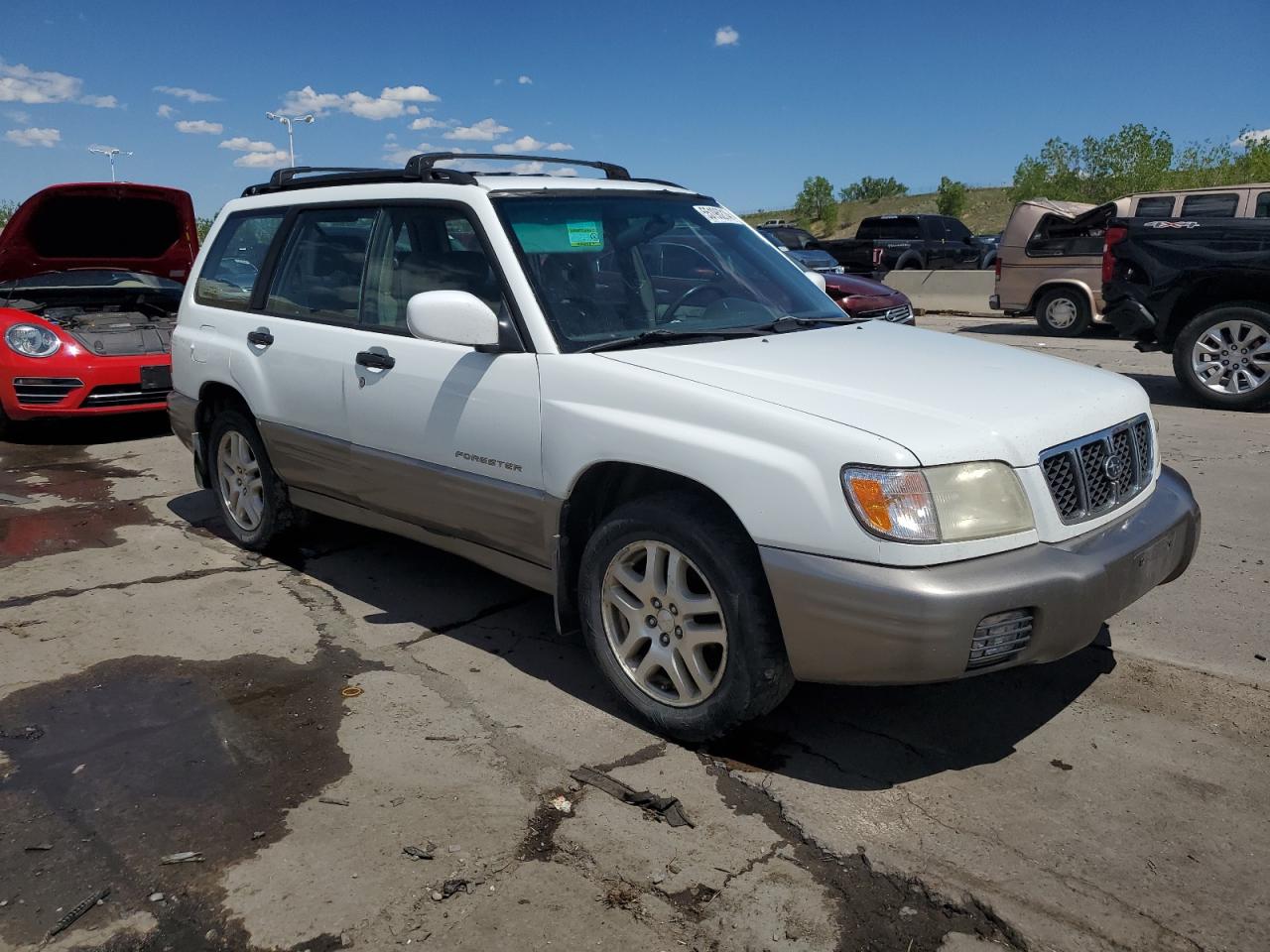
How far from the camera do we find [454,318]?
3648 mm

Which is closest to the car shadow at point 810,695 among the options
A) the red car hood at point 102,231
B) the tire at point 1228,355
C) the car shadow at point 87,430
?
the car shadow at point 87,430

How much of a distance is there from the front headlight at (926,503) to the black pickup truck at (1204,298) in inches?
271

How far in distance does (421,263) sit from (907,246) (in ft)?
79.4

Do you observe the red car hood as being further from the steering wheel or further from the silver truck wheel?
the silver truck wheel

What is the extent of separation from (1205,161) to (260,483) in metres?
41.6

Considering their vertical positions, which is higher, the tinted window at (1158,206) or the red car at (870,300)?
the tinted window at (1158,206)

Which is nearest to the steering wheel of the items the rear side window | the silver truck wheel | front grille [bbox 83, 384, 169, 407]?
the silver truck wheel

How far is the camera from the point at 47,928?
2.54 meters

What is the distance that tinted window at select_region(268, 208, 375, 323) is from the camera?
458 cm

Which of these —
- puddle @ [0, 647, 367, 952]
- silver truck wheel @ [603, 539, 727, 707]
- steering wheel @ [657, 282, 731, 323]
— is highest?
steering wheel @ [657, 282, 731, 323]

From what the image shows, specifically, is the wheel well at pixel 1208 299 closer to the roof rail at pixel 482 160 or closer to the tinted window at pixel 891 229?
the roof rail at pixel 482 160

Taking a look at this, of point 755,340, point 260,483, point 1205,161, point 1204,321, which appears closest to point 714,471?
point 755,340

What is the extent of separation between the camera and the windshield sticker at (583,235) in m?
4.04

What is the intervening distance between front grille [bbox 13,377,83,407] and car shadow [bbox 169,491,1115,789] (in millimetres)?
4142
